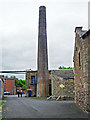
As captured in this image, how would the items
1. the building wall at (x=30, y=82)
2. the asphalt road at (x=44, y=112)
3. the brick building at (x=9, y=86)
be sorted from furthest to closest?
1. the brick building at (x=9, y=86)
2. the building wall at (x=30, y=82)
3. the asphalt road at (x=44, y=112)

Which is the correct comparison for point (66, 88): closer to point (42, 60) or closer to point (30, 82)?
point (42, 60)

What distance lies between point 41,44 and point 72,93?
37.3ft

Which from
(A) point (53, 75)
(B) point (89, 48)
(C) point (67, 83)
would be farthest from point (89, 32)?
(A) point (53, 75)

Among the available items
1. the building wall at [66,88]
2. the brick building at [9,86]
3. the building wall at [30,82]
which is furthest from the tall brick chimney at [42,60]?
the brick building at [9,86]

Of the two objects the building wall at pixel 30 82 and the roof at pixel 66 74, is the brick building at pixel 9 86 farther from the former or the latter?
the roof at pixel 66 74

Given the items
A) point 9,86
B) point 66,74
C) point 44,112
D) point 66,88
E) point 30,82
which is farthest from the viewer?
point 9,86

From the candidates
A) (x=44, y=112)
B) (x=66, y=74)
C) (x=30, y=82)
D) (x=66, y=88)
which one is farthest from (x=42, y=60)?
(x=44, y=112)

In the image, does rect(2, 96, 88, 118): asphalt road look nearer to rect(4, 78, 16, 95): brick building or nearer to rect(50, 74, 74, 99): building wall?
rect(50, 74, 74, 99): building wall

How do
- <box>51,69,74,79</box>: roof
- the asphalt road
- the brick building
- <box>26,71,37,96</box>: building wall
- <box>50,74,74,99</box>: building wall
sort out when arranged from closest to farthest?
the asphalt road
<box>50,74,74,99</box>: building wall
<box>51,69,74,79</box>: roof
<box>26,71,37,96</box>: building wall
the brick building

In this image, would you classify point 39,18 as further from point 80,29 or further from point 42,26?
point 80,29

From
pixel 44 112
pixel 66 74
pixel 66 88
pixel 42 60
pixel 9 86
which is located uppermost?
pixel 42 60

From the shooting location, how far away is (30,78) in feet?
126

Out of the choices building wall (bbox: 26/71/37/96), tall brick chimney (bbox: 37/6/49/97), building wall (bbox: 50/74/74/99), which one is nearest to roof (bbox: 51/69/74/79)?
building wall (bbox: 50/74/74/99)

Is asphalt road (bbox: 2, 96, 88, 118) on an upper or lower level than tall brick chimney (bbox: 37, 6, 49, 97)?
lower
